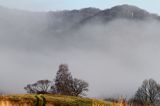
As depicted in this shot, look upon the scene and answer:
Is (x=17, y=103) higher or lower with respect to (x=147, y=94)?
lower

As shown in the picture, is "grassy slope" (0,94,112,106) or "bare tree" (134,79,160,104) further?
"bare tree" (134,79,160,104)

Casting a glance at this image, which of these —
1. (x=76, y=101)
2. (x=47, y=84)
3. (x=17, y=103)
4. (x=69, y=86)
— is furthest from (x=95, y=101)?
(x=47, y=84)

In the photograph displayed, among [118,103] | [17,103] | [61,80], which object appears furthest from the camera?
[61,80]

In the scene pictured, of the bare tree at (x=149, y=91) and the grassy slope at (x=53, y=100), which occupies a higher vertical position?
the bare tree at (x=149, y=91)

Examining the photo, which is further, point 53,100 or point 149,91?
point 149,91

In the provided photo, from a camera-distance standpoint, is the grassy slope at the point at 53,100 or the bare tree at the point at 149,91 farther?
the bare tree at the point at 149,91

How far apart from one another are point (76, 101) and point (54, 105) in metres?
0.41

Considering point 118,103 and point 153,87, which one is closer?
point 118,103

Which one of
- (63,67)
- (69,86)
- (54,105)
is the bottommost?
(54,105)

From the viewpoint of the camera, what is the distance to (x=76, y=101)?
10562 millimetres

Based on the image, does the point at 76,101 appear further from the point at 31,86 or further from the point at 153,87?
the point at 31,86

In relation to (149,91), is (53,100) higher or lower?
lower

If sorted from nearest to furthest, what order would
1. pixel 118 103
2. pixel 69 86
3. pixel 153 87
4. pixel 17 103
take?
pixel 17 103 → pixel 118 103 → pixel 69 86 → pixel 153 87

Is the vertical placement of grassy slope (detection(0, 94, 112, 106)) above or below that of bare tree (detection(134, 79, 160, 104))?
below
